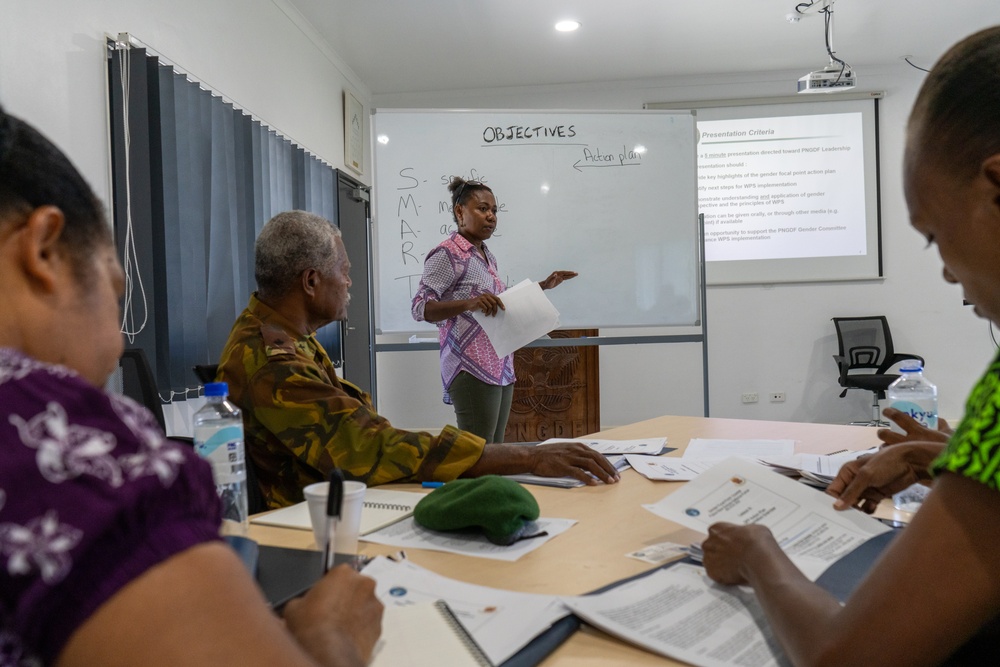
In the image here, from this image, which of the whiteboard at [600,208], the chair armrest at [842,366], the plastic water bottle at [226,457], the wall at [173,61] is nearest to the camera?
the plastic water bottle at [226,457]

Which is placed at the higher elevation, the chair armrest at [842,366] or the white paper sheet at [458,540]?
the white paper sheet at [458,540]

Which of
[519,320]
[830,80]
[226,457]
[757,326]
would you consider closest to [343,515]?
[226,457]

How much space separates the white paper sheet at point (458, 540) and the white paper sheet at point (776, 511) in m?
0.18

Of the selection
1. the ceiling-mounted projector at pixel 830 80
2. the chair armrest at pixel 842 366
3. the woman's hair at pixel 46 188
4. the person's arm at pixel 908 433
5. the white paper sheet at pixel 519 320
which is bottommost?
the chair armrest at pixel 842 366

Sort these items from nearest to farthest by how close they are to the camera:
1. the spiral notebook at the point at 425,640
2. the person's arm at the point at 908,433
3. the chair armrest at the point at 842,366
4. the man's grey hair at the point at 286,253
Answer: the spiral notebook at the point at 425,640, the person's arm at the point at 908,433, the man's grey hair at the point at 286,253, the chair armrest at the point at 842,366

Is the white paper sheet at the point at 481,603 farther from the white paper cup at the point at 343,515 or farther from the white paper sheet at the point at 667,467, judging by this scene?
the white paper sheet at the point at 667,467

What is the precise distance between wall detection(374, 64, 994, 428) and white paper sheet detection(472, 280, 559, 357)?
2916 mm

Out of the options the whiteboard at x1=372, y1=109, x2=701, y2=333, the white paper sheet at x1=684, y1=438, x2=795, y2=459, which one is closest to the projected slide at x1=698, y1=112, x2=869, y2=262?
the whiteboard at x1=372, y1=109, x2=701, y2=333

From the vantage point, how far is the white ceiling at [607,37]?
Result: 421cm

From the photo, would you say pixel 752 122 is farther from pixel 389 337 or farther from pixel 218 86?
pixel 218 86

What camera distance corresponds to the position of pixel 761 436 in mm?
1869

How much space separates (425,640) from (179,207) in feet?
8.49

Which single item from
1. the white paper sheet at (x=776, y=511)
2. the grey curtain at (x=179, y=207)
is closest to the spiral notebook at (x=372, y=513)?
the white paper sheet at (x=776, y=511)

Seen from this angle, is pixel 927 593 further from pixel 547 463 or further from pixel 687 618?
pixel 547 463
